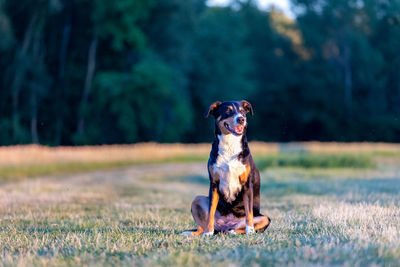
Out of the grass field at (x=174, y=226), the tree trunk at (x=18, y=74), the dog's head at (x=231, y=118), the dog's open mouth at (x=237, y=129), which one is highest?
the tree trunk at (x=18, y=74)

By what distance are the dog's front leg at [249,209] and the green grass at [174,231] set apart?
0.22 meters

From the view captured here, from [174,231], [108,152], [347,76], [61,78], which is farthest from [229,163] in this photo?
[347,76]

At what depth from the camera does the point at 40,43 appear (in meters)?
44.3

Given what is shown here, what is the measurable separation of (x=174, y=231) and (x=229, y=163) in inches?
59.2

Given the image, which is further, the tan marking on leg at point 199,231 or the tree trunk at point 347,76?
the tree trunk at point 347,76

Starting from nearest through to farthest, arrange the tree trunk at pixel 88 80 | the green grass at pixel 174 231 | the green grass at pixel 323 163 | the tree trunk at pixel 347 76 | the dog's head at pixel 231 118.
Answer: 1. the green grass at pixel 174 231
2. the dog's head at pixel 231 118
3. the green grass at pixel 323 163
4. the tree trunk at pixel 88 80
5. the tree trunk at pixel 347 76

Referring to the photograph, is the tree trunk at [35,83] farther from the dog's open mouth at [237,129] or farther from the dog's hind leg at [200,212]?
the dog's open mouth at [237,129]

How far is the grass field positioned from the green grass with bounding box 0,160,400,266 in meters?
0.01

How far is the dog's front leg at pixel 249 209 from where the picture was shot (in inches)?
278

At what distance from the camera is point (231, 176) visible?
700 centimetres

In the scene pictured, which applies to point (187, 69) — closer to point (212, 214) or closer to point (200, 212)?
point (200, 212)

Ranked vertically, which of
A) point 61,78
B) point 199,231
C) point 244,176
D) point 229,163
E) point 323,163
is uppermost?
point 61,78

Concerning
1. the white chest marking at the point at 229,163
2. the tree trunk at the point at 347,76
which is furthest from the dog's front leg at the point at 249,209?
the tree trunk at the point at 347,76

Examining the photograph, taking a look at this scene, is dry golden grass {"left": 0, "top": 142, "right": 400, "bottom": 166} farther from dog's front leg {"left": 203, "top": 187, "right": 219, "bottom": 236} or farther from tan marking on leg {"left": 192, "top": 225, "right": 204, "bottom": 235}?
dog's front leg {"left": 203, "top": 187, "right": 219, "bottom": 236}
